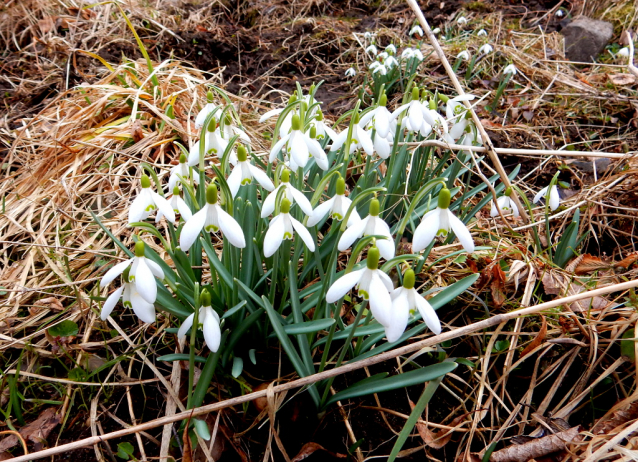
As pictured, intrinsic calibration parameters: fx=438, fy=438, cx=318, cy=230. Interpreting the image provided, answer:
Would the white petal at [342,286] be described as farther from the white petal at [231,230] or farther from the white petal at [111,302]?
the white petal at [111,302]

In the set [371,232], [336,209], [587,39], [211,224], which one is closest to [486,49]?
[587,39]

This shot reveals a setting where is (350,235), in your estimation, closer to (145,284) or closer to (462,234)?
(462,234)

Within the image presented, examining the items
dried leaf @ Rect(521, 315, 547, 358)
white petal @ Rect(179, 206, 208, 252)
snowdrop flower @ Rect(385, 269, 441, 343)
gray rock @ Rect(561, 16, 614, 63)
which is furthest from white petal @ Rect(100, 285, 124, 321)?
gray rock @ Rect(561, 16, 614, 63)

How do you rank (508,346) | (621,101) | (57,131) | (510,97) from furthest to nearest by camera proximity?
(510,97) < (621,101) < (57,131) < (508,346)

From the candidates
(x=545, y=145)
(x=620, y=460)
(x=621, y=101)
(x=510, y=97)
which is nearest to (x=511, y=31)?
(x=510, y=97)

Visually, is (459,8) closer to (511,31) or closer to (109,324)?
(511,31)

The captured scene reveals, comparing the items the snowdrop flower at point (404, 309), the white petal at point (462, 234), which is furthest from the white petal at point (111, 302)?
the white petal at point (462, 234)
